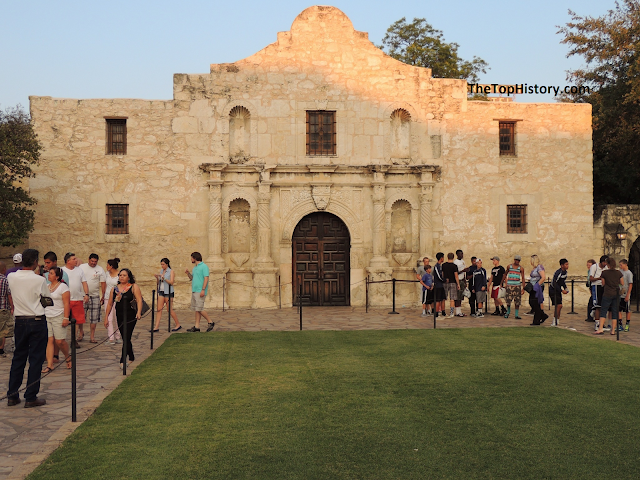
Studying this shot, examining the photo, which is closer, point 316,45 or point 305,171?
point 305,171

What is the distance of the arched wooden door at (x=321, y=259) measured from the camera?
19125 mm

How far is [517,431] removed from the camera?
20.8ft

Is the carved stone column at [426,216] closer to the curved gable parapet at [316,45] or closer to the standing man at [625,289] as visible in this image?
the curved gable parapet at [316,45]

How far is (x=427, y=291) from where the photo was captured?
55.0 ft

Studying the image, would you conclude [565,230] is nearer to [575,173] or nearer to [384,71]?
[575,173]

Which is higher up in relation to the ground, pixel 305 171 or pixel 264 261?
pixel 305 171

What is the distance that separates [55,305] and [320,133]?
452 inches

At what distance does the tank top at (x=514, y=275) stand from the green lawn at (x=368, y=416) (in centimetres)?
515

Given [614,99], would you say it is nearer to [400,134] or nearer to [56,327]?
[400,134]

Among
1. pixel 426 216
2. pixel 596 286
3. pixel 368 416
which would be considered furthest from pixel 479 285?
pixel 368 416

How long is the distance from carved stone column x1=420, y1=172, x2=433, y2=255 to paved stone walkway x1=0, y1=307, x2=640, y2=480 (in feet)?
7.25

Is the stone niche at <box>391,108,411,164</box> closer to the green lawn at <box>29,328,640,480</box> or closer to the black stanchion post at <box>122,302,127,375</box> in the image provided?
the green lawn at <box>29,328,640,480</box>

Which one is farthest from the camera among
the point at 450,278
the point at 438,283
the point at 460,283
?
the point at 460,283

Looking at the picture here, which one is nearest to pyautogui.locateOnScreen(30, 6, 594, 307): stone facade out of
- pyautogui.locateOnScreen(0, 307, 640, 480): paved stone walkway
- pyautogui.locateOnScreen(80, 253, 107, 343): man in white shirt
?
pyautogui.locateOnScreen(0, 307, 640, 480): paved stone walkway
